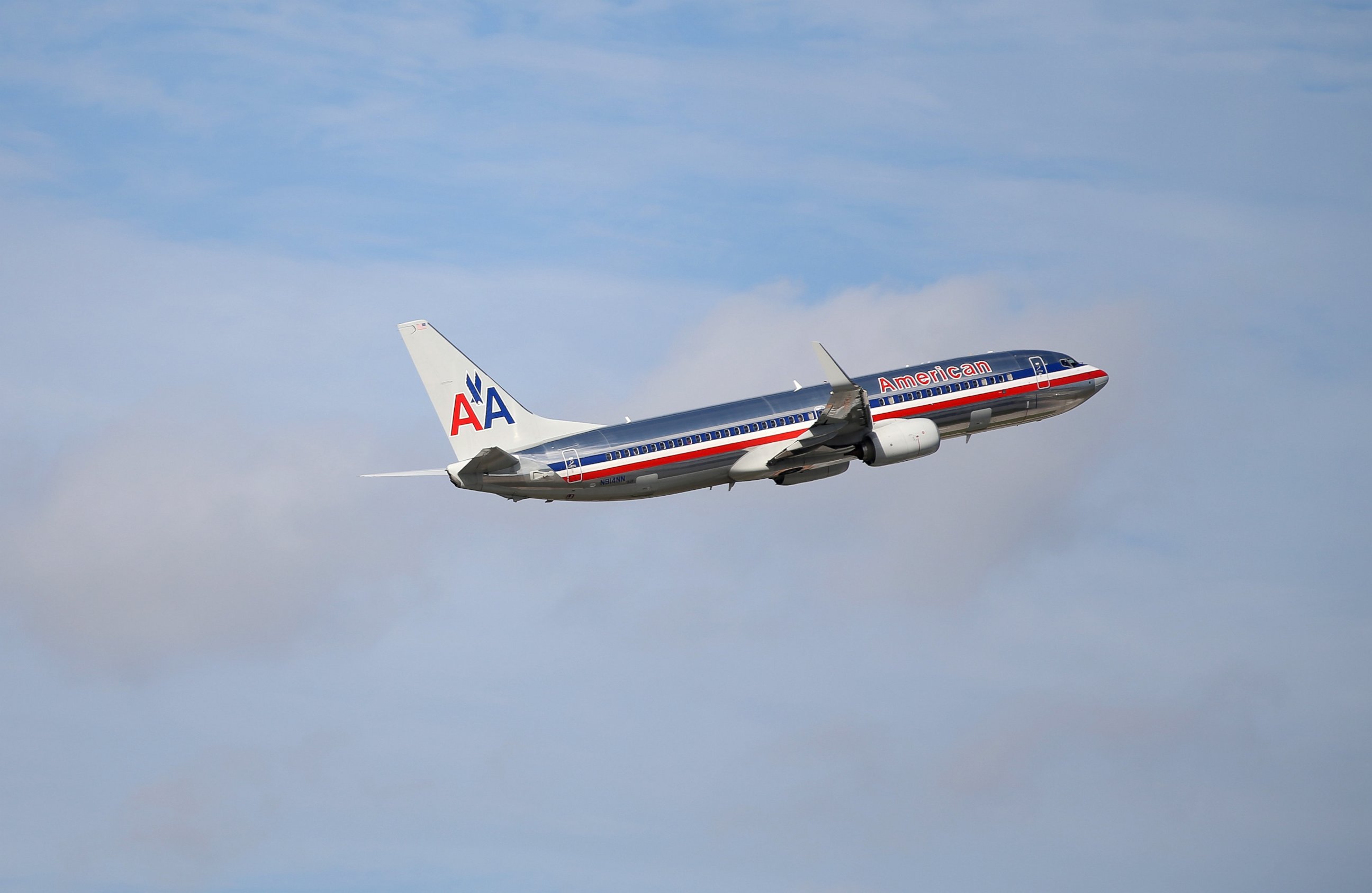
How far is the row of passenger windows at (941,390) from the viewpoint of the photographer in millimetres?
77750

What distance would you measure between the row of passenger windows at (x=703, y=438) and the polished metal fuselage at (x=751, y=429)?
0.12ft

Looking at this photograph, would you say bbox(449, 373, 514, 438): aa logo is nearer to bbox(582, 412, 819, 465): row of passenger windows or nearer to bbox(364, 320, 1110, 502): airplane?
bbox(364, 320, 1110, 502): airplane

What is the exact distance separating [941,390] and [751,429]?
12.1m

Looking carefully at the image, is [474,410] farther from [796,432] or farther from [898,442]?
[898,442]

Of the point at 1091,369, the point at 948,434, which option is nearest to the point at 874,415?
the point at 948,434

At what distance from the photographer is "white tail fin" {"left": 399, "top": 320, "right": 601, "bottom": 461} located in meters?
73.0

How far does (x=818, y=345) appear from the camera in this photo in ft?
215

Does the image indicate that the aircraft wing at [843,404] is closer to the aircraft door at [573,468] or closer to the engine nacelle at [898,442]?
the engine nacelle at [898,442]

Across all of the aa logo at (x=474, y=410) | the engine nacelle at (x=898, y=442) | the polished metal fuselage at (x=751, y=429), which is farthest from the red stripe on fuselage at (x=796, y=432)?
the aa logo at (x=474, y=410)

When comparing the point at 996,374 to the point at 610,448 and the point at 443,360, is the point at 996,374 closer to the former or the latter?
the point at 610,448

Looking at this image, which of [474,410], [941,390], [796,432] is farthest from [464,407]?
[941,390]

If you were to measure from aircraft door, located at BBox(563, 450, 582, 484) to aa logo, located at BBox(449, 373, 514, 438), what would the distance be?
446cm

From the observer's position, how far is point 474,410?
241 feet

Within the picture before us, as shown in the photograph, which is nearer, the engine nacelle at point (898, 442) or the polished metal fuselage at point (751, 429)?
the polished metal fuselage at point (751, 429)
